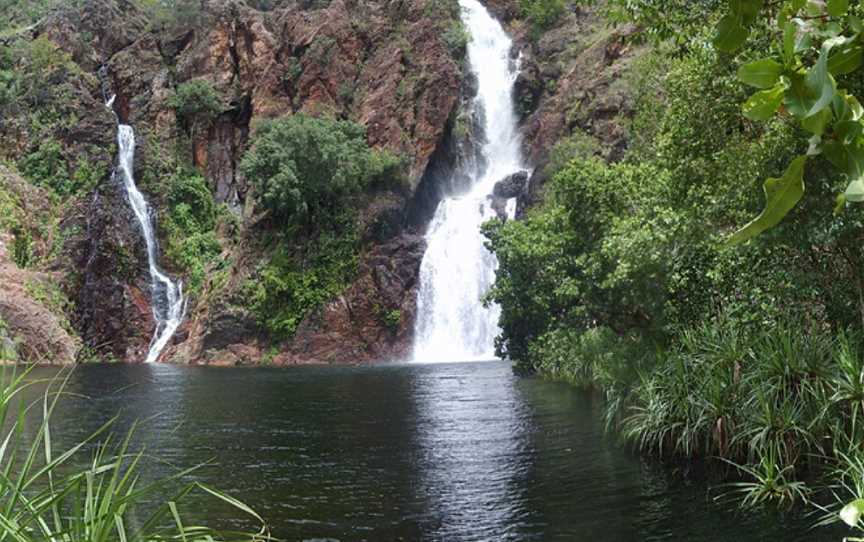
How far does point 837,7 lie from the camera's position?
1.22m

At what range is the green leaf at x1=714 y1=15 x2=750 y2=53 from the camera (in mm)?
1291

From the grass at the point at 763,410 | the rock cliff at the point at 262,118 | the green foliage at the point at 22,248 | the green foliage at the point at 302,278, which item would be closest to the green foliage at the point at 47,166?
the rock cliff at the point at 262,118

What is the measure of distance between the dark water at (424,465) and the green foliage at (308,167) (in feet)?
67.3

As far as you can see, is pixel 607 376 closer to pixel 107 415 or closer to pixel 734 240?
pixel 107 415

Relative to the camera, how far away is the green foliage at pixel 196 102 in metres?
52.5

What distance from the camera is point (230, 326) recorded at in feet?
147

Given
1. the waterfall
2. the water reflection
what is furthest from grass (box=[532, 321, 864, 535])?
the waterfall

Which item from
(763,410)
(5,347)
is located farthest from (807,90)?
(763,410)

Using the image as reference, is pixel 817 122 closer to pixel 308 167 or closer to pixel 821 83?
pixel 821 83

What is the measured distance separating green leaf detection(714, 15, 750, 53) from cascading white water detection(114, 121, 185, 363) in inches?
1846

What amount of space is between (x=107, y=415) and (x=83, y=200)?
32.4 metres

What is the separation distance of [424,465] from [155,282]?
37.7m

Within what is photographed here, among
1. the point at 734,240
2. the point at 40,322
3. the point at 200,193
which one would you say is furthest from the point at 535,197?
the point at 734,240

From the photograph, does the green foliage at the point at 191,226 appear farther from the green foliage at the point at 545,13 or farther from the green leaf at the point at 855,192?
the green leaf at the point at 855,192
